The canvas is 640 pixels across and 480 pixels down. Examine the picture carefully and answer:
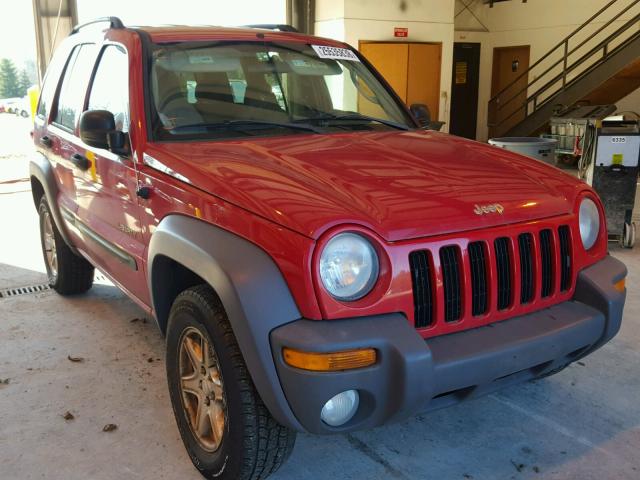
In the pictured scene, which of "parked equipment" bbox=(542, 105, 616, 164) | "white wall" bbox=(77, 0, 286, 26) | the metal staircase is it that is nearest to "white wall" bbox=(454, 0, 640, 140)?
the metal staircase

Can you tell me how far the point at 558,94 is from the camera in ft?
37.6

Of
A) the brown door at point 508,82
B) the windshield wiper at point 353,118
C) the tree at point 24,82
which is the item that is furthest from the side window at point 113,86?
the brown door at point 508,82

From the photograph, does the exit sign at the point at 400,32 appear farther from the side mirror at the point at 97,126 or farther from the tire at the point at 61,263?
the side mirror at the point at 97,126

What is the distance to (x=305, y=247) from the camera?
72.6 inches

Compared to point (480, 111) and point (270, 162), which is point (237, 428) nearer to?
point (270, 162)

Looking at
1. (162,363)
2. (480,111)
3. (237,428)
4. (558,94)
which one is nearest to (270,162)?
(237,428)

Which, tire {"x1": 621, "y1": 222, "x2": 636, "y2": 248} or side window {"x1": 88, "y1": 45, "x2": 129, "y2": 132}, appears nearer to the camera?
side window {"x1": 88, "y1": 45, "x2": 129, "y2": 132}

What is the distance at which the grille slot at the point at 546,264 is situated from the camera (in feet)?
7.55

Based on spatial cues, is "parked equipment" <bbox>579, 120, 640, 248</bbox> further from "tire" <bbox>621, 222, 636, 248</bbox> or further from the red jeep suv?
Result: the red jeep suv

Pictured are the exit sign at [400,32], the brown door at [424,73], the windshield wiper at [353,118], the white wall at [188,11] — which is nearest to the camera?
the windshield wiper at [353,118]

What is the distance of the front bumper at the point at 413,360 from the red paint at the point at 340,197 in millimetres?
62

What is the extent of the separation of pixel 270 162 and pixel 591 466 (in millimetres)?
1709

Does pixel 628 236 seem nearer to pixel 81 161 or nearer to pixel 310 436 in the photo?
pixel 310 436

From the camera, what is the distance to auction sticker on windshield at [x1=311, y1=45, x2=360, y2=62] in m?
3.40
